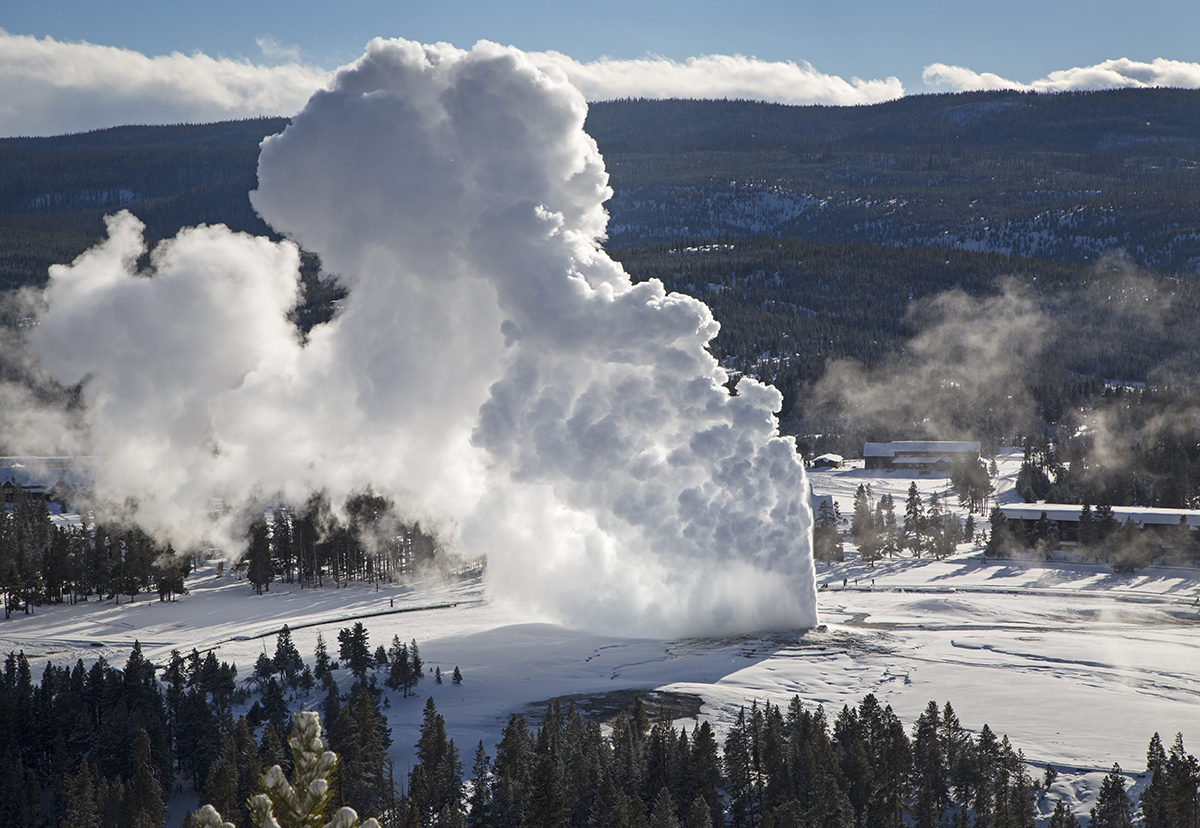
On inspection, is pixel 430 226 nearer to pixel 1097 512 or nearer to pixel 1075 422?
pixel 1097 512

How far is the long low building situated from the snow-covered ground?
7.88 meters

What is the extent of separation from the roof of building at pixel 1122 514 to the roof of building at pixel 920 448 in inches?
2345

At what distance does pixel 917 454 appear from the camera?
178000 mm

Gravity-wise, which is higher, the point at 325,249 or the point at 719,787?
the point at 325,249

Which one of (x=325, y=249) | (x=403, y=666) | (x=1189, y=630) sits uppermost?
(x=325, y=249)

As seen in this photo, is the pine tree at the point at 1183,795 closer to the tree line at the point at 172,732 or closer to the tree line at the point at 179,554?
the tree line at the point at 172,732

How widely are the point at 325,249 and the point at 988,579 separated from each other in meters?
63.3

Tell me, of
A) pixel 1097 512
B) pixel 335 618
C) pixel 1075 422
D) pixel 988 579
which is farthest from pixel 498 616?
pixel 1075 422

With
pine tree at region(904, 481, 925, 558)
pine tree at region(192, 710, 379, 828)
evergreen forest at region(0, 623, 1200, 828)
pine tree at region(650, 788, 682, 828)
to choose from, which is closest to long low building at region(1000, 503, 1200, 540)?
pine tree at region(904, 481, 925, 558)

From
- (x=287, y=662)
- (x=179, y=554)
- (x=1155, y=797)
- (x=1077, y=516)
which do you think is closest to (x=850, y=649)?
(x=1155, y=797)

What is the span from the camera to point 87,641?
74750 millimetres

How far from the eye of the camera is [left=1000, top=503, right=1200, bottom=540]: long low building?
106 m

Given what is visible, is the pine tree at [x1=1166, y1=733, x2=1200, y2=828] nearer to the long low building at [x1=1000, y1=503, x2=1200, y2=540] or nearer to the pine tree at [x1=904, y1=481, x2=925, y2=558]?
the long low building at [x1=1000, y1=503, x2=1200, y2=540]

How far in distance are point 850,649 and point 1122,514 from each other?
59.7 metres
